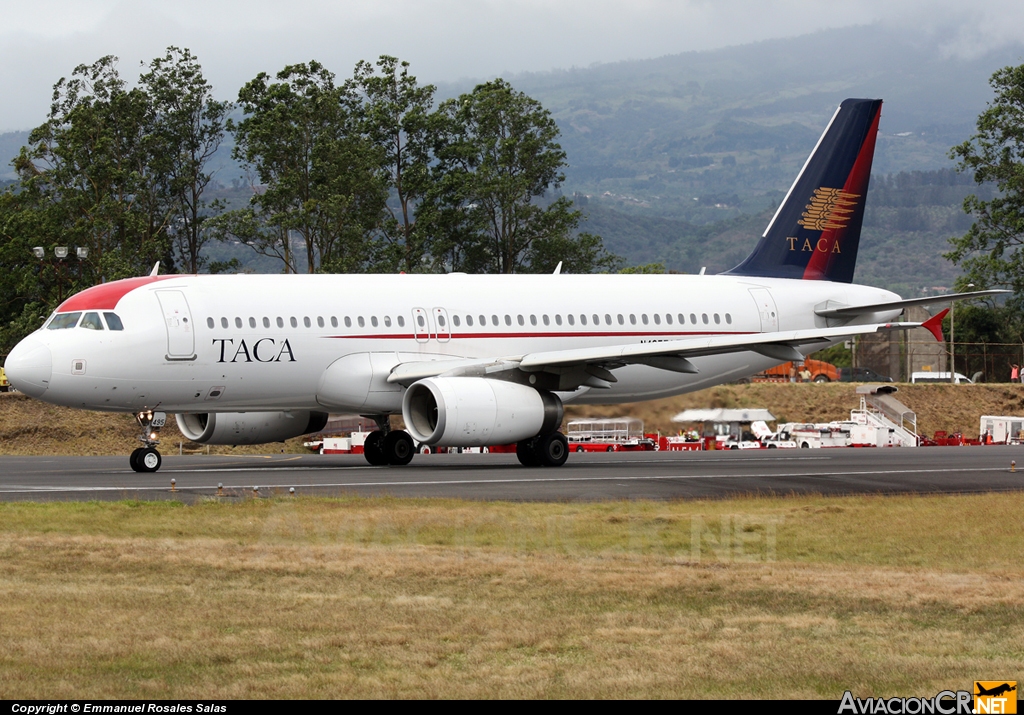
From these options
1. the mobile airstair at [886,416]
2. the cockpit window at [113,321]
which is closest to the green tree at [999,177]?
the mobile airstair at [886,416]

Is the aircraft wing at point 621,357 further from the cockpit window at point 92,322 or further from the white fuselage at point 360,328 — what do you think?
the cockpit window at point 92,322

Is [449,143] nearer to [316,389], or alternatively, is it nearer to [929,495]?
[316,389]

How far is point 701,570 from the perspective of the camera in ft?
41.3

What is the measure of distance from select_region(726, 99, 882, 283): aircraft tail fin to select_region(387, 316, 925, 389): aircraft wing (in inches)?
257

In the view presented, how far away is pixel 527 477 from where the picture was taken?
79.2 ft

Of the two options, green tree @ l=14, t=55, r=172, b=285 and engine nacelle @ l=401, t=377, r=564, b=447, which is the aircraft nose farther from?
green tree @ l=14, t=55, r=172, b=285

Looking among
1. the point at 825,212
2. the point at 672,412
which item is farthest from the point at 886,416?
the point at 672,412

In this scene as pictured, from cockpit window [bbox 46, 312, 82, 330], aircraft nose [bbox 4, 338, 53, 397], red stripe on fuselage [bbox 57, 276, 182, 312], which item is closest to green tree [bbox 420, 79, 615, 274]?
red stripe on fuselage [bbox 57, 276, 182, 312]

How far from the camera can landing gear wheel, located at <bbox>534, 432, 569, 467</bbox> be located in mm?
27547

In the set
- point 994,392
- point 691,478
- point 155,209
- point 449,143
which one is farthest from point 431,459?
point 155,209

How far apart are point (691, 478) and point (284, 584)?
42.8 ft

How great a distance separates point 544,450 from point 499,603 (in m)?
16.8

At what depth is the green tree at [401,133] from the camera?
74.1 meters

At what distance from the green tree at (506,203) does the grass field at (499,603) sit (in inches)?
2116
